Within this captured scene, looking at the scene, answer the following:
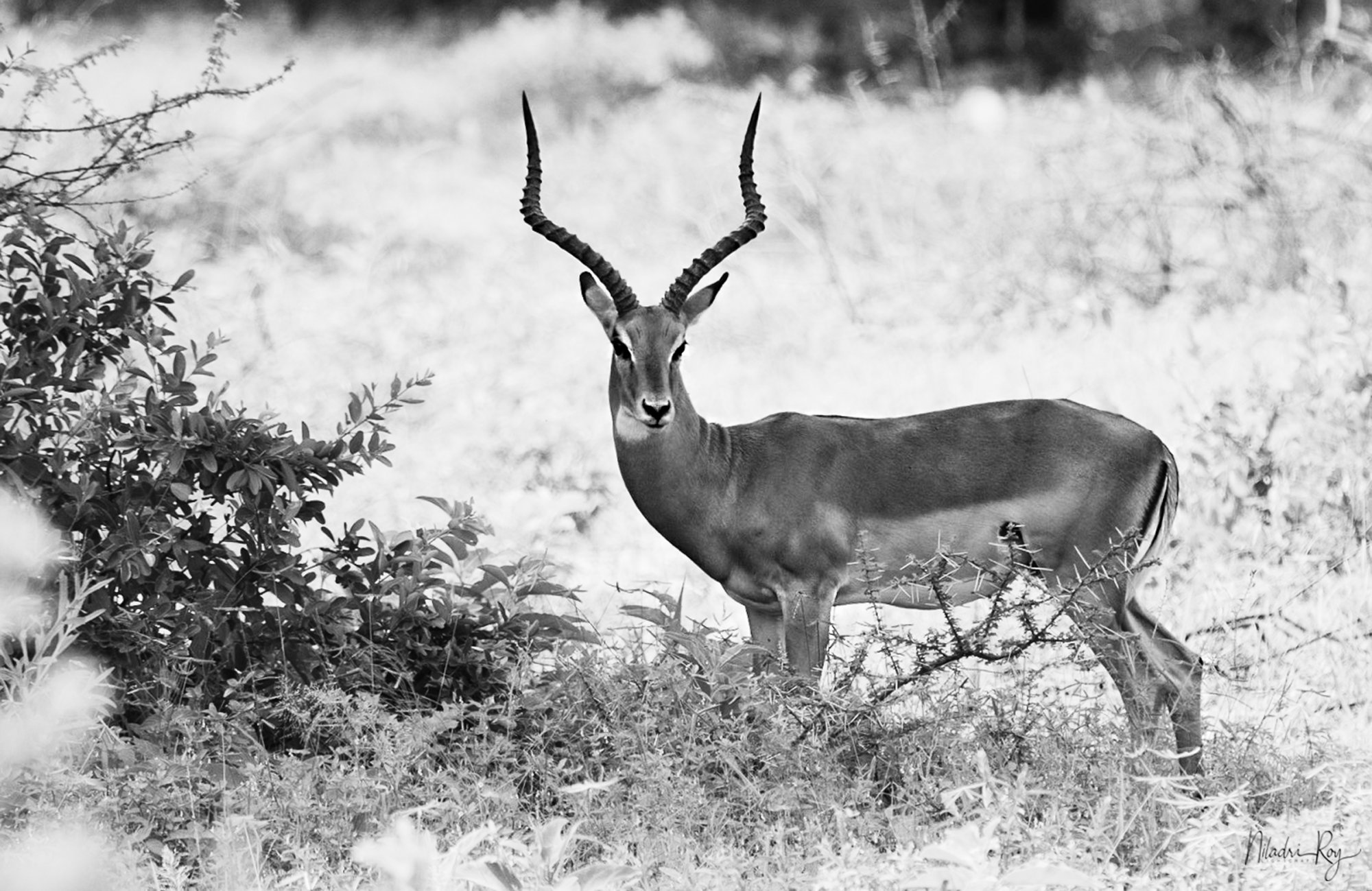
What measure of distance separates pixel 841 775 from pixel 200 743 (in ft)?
5.13

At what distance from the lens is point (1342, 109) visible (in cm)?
1286

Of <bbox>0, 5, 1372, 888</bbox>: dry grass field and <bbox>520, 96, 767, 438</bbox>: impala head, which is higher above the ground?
<bbox>0, 5, 1372, 888</bbox>: dry grass field

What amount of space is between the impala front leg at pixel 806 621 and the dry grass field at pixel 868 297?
0.52 meters

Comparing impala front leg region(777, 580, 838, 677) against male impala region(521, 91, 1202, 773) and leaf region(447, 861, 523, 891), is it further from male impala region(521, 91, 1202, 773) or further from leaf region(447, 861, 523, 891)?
leaf region(447, 861, 523, 891)

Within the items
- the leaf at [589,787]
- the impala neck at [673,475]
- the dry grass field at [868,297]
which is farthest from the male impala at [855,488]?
the leaf at [589,787]

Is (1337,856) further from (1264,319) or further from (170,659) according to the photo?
(1264,319)

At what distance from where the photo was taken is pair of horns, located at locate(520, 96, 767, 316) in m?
4.85

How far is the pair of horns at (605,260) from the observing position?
4.85m

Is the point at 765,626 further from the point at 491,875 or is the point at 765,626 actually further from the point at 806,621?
the point at 491,875

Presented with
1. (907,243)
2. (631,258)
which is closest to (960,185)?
(907,243)

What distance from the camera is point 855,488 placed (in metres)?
4.96

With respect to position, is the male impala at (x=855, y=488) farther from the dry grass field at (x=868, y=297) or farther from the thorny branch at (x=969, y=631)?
the thorny branch at (x=969, y=631)

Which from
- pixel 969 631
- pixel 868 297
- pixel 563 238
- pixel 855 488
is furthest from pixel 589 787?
pixel 868 297

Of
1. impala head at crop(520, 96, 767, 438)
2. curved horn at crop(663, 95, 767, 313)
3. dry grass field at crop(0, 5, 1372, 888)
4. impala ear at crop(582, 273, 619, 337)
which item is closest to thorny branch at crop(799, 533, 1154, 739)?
dry grass field at crop(0, 5, 1372, 888)
